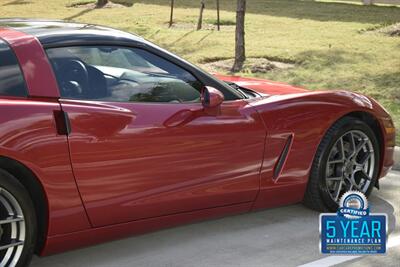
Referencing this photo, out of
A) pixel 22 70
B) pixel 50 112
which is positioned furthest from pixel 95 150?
pixel 22 70

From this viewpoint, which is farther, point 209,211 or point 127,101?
point 209,211

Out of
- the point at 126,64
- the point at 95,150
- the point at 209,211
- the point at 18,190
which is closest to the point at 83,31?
the point at 126,64

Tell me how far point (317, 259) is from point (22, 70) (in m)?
2.14

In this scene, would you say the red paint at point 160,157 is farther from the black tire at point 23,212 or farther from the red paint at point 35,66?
the black tire at point 23,212

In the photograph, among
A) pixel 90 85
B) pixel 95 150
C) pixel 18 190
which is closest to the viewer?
pixel 18 190

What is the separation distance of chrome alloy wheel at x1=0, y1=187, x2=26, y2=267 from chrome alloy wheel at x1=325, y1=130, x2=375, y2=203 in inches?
90.0

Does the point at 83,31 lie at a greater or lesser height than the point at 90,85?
greater

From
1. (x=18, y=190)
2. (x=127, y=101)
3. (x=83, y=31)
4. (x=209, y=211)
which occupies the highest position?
(x=83, y=31)

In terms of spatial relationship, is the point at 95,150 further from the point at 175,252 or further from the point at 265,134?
the point at 265,134

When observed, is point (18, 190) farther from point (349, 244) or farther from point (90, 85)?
point (349, 244)

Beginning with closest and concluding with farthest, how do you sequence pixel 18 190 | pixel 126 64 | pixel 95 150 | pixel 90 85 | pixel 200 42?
pixel 18 190
pixel 95 150
pixel 90 85
pixel 126 64
pixel 200 42

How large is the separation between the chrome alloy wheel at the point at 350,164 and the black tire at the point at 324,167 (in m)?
0.04

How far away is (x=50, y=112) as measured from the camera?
331cm

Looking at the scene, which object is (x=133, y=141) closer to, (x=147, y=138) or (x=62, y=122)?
(x=147, y=138)
